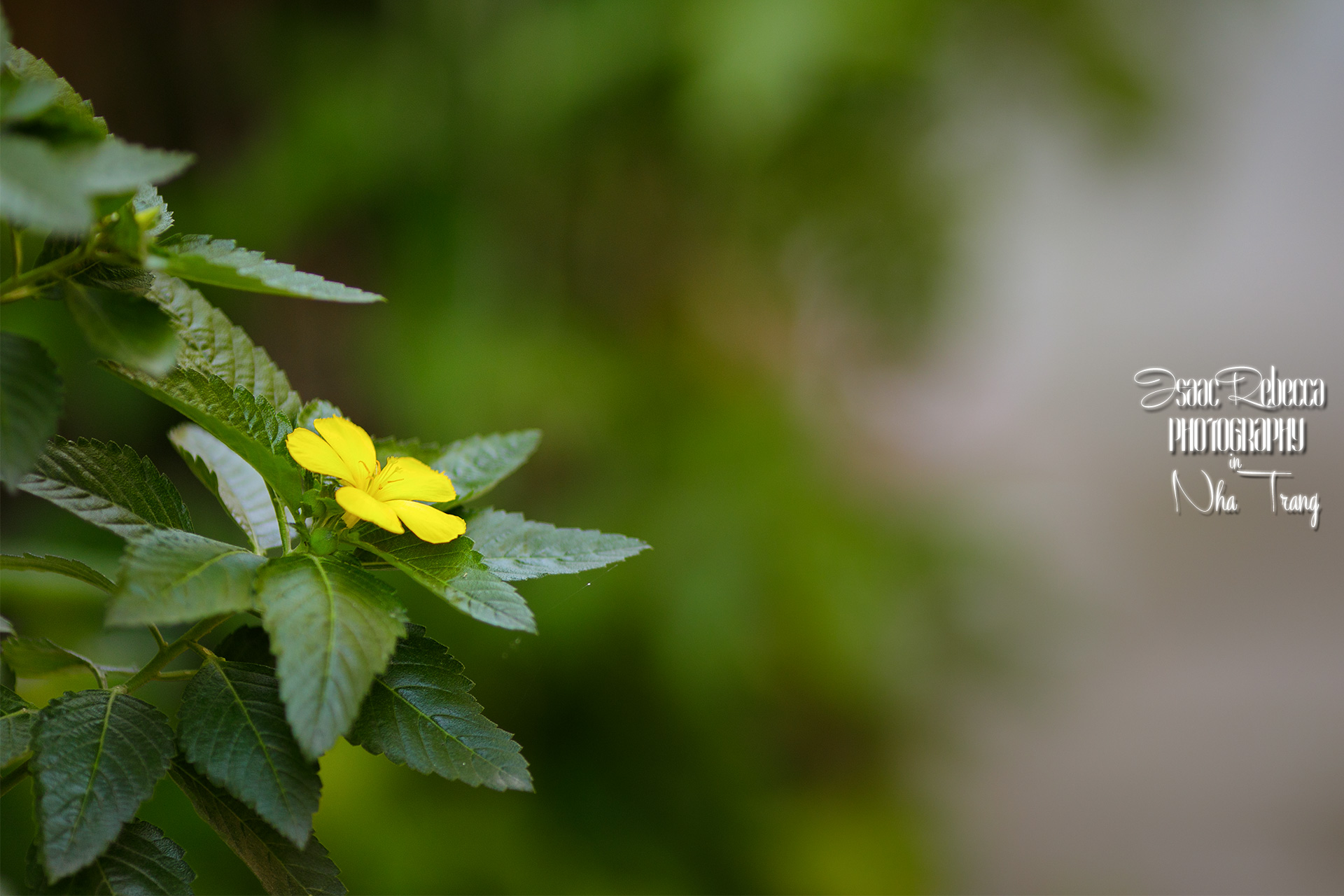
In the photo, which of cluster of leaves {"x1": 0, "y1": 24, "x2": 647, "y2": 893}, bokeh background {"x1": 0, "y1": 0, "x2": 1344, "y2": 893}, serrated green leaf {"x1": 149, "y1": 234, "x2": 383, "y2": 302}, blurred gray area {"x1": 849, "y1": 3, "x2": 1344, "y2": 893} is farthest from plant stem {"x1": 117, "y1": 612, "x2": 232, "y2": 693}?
blurred gray area {"x1": 849, "y1": 3, "x2": 1344, "y2": 893}

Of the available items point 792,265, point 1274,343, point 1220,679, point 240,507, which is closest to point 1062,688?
point 1274,343

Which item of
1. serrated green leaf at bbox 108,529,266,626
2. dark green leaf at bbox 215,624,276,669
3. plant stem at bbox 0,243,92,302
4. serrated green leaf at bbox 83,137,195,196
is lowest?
dark green leaf at bbox 215,624,276,669

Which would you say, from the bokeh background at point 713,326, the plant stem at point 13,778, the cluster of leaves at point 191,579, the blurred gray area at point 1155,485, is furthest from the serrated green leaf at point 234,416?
the blurred gray area at point 1155,485

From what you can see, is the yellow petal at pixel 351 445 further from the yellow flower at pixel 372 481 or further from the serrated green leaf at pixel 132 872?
the serrated green leaf at pixel 132 872

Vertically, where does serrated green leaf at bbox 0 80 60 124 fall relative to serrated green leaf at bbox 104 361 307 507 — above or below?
above

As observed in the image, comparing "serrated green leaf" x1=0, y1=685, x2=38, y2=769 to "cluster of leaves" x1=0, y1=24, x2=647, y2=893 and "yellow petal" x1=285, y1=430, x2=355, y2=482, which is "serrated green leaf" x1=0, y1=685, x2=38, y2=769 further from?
"yellow petal" x1=285, y1=430, x2=355, y2=482

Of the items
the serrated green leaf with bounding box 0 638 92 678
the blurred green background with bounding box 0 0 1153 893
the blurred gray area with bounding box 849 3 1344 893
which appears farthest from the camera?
the blurred gray area with bounding box 849 3 1344 893

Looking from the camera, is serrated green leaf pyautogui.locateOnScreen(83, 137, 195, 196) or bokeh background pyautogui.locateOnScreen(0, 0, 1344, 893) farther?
bokeh background pyautogui.locateOnScreen(0, 0, 1344, 893)

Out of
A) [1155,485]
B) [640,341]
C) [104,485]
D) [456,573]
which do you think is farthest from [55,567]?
[1155,485]
